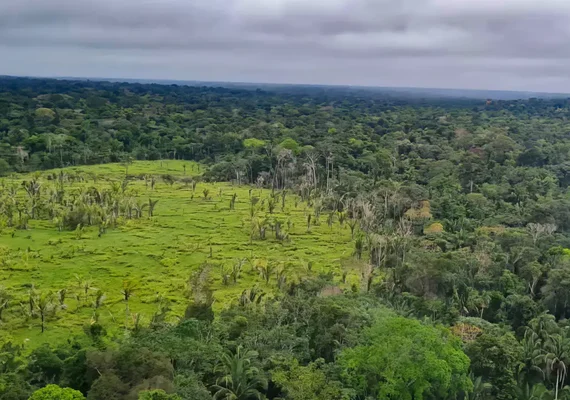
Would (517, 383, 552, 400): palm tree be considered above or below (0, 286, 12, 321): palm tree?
above

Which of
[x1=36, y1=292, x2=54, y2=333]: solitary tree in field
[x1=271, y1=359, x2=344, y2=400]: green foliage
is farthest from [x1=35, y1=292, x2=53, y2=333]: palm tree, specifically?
[x1=271, y1=359, x2=344, y2=400]: green foliage

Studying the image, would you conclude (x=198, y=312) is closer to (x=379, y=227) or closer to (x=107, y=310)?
(x=107, y=310)

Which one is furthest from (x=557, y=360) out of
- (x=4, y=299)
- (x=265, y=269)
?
(x=4, y=299)

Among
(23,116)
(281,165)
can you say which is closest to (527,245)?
(281,165)

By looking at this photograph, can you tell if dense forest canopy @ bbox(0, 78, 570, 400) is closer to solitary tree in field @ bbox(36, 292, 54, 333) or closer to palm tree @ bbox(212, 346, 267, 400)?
palm tree @ bbox(212, 346, 267, 400)

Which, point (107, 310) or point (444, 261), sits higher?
point (444, 261)

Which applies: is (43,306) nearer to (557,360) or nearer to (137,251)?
(137,251)

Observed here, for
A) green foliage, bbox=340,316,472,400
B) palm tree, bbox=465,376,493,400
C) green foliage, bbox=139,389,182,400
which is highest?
green foliage, bbox=139,389,182,400
